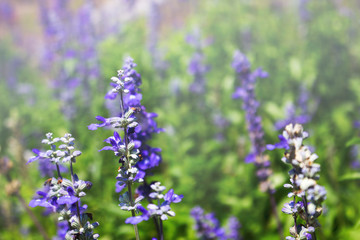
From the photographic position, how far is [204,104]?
15.5ft

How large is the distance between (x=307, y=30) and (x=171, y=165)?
3.76 meters

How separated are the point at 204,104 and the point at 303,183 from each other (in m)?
3.64

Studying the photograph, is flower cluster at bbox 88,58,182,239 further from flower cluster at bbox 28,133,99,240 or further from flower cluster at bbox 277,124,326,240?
flower cluster at bbox 277,124,326,240

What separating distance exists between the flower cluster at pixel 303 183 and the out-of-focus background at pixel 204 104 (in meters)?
0.99

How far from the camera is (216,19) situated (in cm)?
665

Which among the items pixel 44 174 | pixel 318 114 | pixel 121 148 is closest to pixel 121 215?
pixel 44 174

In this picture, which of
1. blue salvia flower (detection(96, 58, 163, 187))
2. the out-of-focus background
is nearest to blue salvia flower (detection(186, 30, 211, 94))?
the out-of-focus background

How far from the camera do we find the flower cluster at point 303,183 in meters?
1.12

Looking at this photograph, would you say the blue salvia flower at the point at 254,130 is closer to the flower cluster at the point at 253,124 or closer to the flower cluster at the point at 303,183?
the flower cluster at the point at 253,124

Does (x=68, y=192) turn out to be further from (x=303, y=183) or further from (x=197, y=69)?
(x=197, y=69)

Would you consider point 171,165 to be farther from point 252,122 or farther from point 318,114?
point 318,114

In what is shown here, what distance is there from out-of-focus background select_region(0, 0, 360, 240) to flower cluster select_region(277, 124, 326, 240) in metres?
0.99

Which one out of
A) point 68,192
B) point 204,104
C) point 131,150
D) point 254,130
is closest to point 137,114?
point 131,150

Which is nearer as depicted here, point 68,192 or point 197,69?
point 68,192
